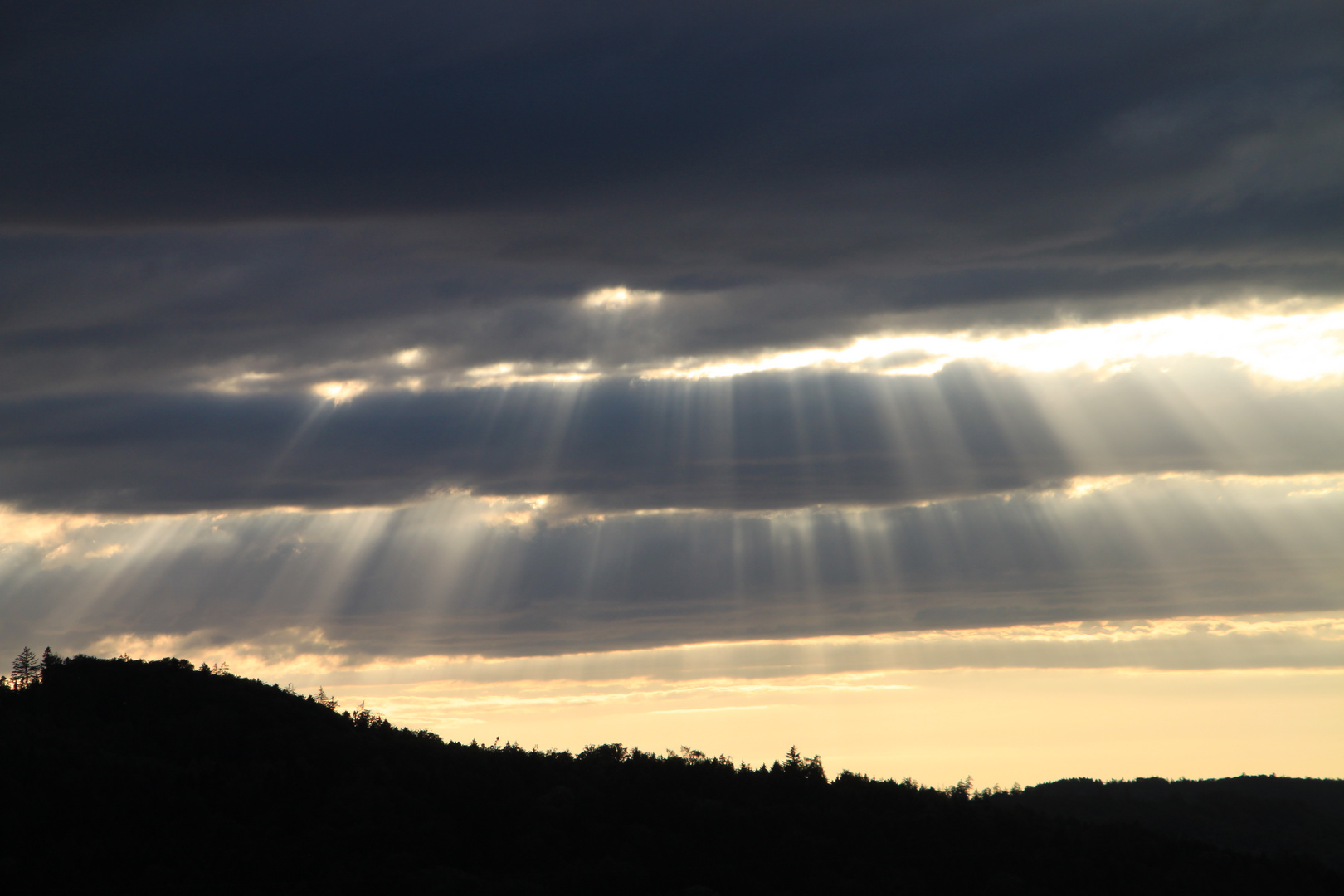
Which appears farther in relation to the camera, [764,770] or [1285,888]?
[764,770]

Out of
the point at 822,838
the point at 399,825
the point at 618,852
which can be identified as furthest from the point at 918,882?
the point at 399,825

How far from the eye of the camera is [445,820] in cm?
12100

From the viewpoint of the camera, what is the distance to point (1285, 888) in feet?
440

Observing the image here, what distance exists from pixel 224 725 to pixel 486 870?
3873cm

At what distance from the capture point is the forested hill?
106875 millimetres

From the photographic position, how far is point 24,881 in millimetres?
97500

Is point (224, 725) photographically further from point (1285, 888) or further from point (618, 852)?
point (1285, 888)

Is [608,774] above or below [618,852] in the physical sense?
above

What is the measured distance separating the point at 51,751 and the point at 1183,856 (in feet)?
373

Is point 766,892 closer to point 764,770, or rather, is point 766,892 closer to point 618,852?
point 618,852

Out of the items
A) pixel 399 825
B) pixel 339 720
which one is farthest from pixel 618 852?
pixel 339 720

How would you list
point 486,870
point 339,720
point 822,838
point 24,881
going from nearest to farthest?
point 24,881 < point 486,870 < point 822,838 < point 339,720

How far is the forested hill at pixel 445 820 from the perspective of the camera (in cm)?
10688

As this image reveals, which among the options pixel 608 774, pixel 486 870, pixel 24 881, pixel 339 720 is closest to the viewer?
pixel 24 881
